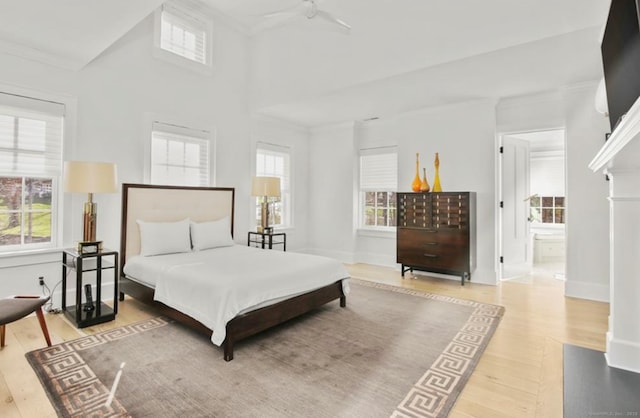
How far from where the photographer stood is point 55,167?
3.42 metres

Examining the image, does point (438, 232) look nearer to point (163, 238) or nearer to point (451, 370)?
point (451, 370)

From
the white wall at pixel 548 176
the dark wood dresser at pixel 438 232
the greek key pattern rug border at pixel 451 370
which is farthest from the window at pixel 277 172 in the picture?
the white wall at pixel 548 176

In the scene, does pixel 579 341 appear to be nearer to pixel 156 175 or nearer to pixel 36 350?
pixel 36 350

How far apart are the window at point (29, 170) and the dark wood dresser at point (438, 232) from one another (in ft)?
14.2

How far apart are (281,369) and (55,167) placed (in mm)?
3112

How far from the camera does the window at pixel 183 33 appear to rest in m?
4.34

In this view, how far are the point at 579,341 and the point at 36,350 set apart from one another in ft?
13.9

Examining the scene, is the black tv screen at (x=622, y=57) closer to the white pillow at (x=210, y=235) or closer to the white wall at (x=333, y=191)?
the white pillow at (x=210, y=235)

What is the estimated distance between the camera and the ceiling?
9.12 feet

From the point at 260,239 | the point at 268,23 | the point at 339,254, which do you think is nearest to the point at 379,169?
the point at 339,254

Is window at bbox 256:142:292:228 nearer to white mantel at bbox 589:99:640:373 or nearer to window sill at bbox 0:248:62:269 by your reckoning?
window sill at bbox 0:248:62:269

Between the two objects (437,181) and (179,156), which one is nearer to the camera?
(179,156)

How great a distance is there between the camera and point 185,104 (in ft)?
14.8

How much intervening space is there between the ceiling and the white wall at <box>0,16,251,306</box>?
0.24m
